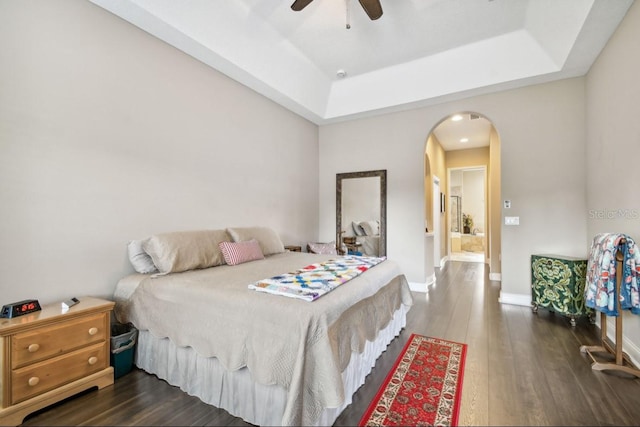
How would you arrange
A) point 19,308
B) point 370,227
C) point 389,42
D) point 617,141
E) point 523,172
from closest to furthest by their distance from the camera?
point 19,308 < point 617,141 < point 389,42 < point 523,172 < point 370,227

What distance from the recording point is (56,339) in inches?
69.4

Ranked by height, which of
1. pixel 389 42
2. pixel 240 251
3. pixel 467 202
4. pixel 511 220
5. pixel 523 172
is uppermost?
pixel 389 42

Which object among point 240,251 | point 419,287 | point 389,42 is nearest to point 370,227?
point 419,287

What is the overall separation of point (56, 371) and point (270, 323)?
4.79 feet

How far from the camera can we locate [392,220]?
4.67 metres

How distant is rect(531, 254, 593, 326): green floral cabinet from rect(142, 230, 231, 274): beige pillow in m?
3.64

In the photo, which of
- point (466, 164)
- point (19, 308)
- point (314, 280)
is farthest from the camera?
point (466, 164)

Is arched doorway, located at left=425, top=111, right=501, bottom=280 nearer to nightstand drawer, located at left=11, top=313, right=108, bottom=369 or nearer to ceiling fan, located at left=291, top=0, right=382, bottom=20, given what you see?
ceiling fan, located at left=291, top=0, right=382, bottom=20

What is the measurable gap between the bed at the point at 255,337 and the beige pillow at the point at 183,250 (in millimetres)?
18

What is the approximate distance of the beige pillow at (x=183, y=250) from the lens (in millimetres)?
2418

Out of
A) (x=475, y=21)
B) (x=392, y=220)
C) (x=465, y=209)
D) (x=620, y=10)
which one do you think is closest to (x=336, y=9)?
(x=475, y=21)

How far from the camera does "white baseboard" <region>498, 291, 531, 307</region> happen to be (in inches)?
144

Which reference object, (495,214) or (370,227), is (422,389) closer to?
(370,227)

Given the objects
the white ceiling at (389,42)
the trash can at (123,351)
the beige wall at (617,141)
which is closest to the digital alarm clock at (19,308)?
the trash can at (123,351)
